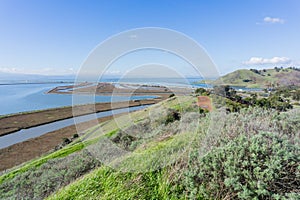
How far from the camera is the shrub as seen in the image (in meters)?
2.55

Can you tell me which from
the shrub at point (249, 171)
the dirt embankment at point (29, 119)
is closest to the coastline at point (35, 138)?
the dirt embankment at point (29, 119)

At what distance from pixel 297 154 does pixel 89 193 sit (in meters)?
3.54

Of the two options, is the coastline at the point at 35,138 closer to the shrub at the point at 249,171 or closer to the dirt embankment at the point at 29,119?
the dirt embankment at the point at 29,119

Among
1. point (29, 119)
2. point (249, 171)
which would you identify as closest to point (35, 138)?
point (29, 119)

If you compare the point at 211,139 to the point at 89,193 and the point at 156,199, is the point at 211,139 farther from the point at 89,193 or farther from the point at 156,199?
the point at 89,193

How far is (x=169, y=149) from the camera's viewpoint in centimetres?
421

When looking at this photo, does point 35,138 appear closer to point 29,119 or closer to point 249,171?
point 29,119

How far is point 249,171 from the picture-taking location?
8.91 ft

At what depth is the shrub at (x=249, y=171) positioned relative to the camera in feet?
8.37

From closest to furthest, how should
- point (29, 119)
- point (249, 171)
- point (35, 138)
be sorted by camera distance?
point (249, 171)
point (35, 138)
point (29, 119)

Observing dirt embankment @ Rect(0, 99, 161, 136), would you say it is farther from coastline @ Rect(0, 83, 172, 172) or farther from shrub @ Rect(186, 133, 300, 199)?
shrub @ Rect(186, 133, 300, 199)

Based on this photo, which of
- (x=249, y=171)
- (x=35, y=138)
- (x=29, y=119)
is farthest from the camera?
(x=29, y=119)

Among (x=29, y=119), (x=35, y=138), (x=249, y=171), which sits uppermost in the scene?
(x=249, y=171)

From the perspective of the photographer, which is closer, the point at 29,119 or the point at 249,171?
the point at 249,171
